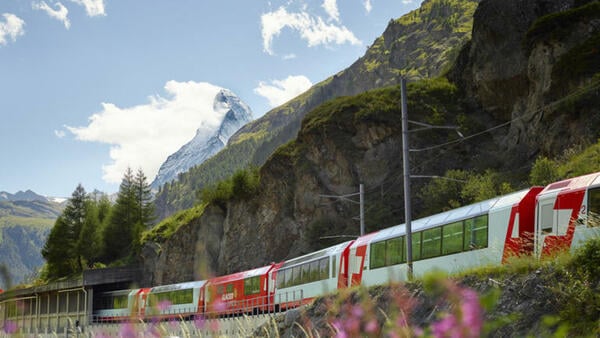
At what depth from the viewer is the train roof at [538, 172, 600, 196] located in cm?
1847

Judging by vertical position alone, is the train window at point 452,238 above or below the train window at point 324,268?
above

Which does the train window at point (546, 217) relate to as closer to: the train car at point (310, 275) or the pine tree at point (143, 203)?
the train car at point (310, 275)

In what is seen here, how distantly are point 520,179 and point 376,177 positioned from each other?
14.0 metres

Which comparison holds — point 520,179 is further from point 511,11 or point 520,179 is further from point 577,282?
point 577,282

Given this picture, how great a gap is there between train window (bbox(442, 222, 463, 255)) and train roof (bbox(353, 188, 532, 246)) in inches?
8.4

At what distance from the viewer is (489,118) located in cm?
5600

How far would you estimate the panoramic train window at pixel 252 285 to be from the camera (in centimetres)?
4047

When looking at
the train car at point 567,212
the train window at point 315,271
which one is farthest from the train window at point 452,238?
the train window at point 315,271

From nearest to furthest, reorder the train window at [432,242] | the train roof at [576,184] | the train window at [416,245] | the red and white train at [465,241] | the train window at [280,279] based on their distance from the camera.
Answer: the train roof at [576,184], the red and white train at [465,241], the train window at [432,242], the train window at [416,245], the train window at [280,279]

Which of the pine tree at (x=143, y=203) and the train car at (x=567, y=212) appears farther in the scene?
the pine tree at (x=143, y=203)

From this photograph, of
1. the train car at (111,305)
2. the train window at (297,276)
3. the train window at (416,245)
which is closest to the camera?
the train window at (416,245)

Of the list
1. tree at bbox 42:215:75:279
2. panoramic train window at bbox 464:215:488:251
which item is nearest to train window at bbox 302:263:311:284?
panoramic train window at bbox 464:215:488:251

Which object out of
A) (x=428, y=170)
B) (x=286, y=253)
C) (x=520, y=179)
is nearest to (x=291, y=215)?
(x=286, y=253)

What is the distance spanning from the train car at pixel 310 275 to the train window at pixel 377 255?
6.06 ft
